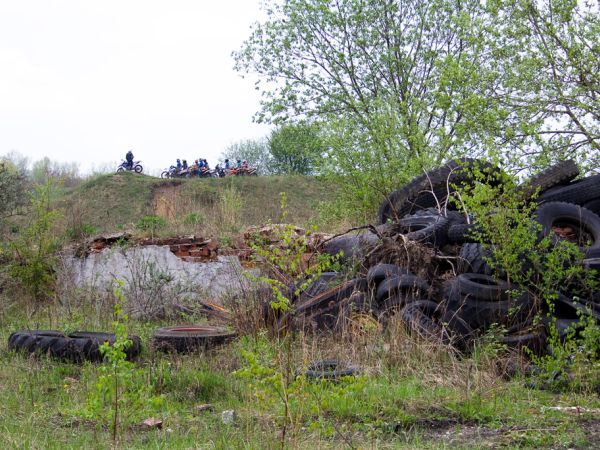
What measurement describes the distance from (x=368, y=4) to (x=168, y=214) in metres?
10.8

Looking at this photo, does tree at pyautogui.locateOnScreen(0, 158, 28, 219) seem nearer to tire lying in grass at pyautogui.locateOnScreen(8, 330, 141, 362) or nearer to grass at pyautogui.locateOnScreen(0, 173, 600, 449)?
grass at pyautogui.locateOnScreen(0, 173, 600, 449)

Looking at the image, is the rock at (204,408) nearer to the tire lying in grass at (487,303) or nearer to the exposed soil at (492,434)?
the exposed soil at (492,434)

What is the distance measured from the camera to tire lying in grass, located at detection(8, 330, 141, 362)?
276 inches

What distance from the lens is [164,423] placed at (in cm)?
481

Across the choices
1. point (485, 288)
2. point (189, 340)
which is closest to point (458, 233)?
point (485, 288)

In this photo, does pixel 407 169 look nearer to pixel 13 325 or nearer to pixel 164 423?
pixel 13 325

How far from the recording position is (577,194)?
31.0 feet

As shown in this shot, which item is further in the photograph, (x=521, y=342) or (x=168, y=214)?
(x=168, y=214)

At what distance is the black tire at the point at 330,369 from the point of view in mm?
5668

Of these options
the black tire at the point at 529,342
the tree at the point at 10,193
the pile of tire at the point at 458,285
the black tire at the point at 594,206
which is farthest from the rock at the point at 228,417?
the tree at the point at 10,193

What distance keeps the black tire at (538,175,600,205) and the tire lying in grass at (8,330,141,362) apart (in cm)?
604

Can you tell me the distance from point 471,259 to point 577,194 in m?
2.60

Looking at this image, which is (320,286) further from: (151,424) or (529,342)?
(151,424)

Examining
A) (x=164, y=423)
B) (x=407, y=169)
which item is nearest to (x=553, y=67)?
(x=407, y=169)
